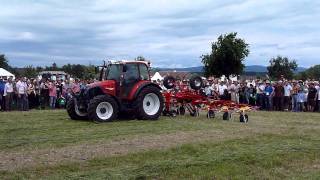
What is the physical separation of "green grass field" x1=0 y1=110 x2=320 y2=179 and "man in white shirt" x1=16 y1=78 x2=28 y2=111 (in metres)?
9.28

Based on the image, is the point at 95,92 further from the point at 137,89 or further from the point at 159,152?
the point at 159,152

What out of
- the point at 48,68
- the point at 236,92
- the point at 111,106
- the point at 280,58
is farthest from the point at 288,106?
the point at 48,68

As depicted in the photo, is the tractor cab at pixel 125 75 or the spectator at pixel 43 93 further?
the spectator at pixel 43 93

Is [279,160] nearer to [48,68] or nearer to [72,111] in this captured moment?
[72,111]

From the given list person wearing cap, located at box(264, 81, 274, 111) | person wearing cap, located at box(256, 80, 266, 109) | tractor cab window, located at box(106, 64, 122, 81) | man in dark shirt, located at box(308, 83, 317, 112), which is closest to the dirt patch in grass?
tractor cab window, located at box(106, 64, 122, 81)

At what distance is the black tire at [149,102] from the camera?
57.0ft

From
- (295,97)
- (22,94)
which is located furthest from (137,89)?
(295,97)

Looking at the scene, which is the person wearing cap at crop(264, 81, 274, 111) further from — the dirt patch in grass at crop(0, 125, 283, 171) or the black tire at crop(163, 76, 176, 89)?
the dirt patch in grass at crop(0, 125, 283, 171)

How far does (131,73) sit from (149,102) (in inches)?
45.2

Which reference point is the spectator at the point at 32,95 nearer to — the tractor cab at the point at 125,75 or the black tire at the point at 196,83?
the tractor cab at the point at 125,75

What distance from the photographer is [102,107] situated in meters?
16.9

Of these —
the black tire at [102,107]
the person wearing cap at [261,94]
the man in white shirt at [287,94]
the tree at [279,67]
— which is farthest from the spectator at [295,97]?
the tree at [279,67]

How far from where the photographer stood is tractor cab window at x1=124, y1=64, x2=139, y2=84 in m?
17.6

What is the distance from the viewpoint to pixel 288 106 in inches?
1032
